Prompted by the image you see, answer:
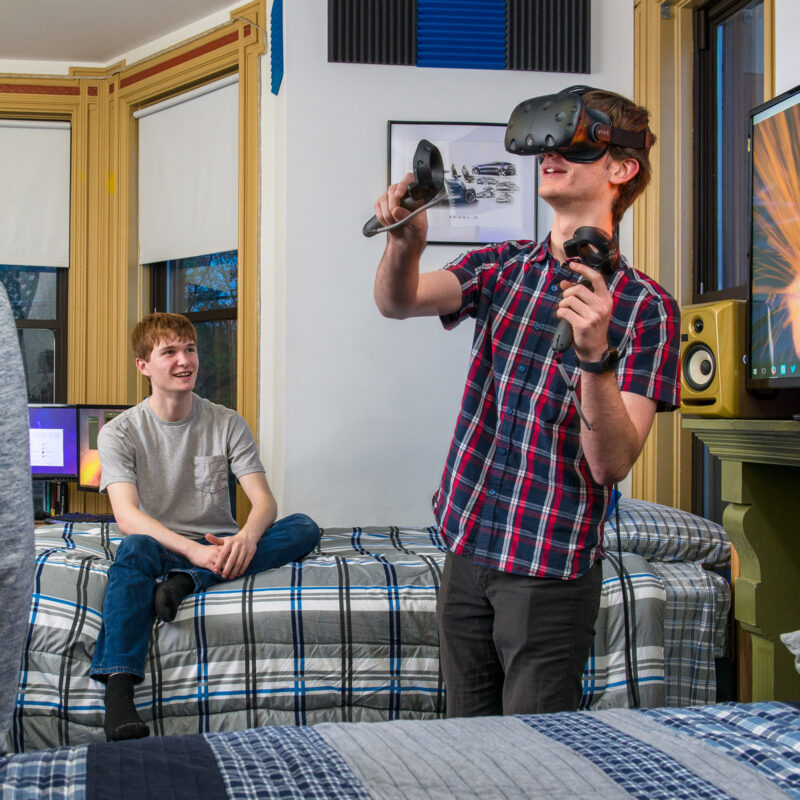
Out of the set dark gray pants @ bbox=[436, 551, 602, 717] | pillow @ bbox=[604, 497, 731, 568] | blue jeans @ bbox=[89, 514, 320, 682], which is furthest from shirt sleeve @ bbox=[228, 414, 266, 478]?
dark gray pants @ bbox=[436, 551, 602, 717]

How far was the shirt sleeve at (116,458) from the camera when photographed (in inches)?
92.8

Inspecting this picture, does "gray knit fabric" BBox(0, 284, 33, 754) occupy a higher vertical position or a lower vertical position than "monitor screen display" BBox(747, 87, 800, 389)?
lower

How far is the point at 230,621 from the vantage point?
2.07 metres

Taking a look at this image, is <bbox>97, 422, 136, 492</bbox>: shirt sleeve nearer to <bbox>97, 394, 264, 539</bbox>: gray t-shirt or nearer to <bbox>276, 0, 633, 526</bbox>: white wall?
<bbox>97, 394, 264, 539</bbox>: gray t-shirt

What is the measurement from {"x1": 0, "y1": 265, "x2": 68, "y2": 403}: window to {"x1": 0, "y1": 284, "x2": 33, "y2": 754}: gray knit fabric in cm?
412

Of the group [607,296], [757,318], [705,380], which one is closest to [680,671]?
[705,380]

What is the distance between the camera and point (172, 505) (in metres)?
2.45

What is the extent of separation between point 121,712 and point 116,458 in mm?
764

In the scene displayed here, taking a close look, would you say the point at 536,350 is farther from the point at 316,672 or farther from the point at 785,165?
the point at 316,672

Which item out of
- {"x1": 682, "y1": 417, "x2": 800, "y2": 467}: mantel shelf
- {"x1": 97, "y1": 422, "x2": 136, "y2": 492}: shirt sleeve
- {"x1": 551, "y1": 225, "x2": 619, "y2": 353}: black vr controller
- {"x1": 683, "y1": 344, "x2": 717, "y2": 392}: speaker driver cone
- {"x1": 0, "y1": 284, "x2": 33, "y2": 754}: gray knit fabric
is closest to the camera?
{"x1": 0, "y1": 284, "x2": 33, "y2": 754}: gray knit fabric

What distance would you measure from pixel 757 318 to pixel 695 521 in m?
0.95

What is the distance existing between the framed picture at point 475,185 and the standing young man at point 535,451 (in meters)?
1.93

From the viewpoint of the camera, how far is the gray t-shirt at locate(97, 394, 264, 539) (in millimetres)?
2410

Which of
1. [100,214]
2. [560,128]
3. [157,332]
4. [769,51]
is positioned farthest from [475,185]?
[100,214]
